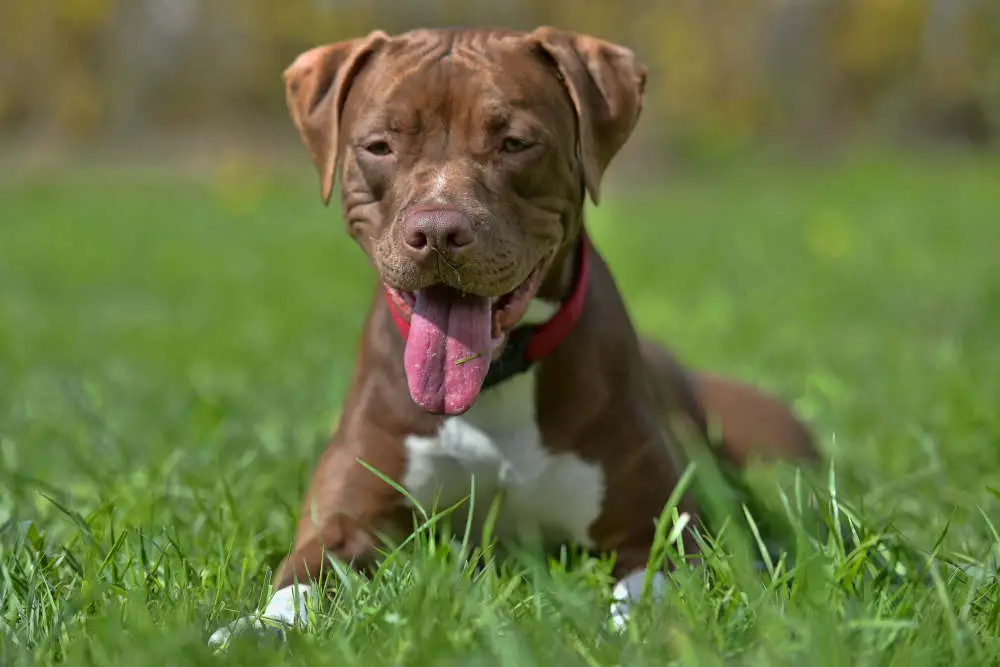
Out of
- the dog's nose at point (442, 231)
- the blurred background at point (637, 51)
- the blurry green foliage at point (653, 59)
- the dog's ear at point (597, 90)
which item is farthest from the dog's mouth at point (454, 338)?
the blurry green foliage at point (653, 59)

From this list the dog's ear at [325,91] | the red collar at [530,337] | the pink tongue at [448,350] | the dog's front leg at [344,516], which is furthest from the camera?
the dog's ear at [325,91]

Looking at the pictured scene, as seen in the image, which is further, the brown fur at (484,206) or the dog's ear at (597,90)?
the dog's ear at (597,90)

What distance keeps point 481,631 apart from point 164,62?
1800cm

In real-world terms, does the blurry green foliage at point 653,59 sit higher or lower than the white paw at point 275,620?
lower

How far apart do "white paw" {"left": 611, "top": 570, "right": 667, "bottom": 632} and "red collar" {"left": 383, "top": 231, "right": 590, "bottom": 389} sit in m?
0.55

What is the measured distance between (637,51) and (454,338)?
639 inches

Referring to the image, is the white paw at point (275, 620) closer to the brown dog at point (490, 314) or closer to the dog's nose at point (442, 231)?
the brown dog at point (490, 314)

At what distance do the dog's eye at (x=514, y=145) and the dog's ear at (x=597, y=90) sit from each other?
0.17m

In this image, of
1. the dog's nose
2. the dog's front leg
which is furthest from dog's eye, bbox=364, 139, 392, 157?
the dog's front leg

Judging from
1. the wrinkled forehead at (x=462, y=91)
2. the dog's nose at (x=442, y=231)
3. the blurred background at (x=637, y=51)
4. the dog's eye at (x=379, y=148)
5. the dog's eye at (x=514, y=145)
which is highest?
the wrinkled forehead at (x=462, y=91)

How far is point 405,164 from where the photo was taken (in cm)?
298

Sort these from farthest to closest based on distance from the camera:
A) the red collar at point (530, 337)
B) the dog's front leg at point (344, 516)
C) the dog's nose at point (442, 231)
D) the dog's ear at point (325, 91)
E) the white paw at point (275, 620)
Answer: the dog's ear at point (325, 91)
the red collar at point (530, 337)
the dog's front leg at point (344, 516)
the dog's nose at point (442, 231)
the white paw at point (275, 620)

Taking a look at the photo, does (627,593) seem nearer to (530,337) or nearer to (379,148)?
(530,337)

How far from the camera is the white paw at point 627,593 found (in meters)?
2.40
